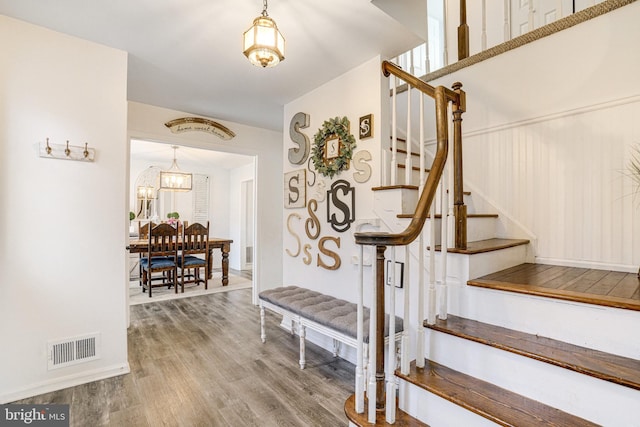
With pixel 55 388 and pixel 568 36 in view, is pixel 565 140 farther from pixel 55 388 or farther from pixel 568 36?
pixel 55 388

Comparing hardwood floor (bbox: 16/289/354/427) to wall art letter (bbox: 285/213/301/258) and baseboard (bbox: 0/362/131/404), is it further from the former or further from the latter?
wall art letter (bbox: 285/213/301/258)

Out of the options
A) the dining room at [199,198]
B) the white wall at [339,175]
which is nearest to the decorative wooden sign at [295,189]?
the white wall at [339,175]

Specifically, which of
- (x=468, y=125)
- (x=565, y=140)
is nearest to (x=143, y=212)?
(x=468, y=125)

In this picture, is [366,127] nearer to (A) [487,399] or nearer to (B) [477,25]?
(A) [487,399]

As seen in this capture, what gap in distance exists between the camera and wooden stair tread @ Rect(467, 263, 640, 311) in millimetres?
1215

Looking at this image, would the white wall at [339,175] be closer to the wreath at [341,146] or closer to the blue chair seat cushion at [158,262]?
the wreath at [341,146]

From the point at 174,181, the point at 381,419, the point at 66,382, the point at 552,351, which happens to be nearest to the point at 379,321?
the point at 381,419

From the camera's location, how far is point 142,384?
2105 mm

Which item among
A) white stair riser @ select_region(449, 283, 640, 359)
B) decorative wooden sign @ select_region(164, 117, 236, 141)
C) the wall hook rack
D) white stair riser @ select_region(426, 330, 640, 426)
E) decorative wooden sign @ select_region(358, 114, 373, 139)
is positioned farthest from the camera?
decorative wooden sign @ select_region(164, 117, 236, 141)

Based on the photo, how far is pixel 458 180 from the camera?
1.69 metres

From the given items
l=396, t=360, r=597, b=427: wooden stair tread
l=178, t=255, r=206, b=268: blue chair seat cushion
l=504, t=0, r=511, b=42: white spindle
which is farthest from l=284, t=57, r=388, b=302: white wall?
l=178, t=255, r=206, b=268: blue chair seat cushion

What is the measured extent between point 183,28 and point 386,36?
1425mm

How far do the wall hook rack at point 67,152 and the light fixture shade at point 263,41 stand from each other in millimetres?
1435

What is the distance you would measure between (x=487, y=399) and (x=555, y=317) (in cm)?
48
